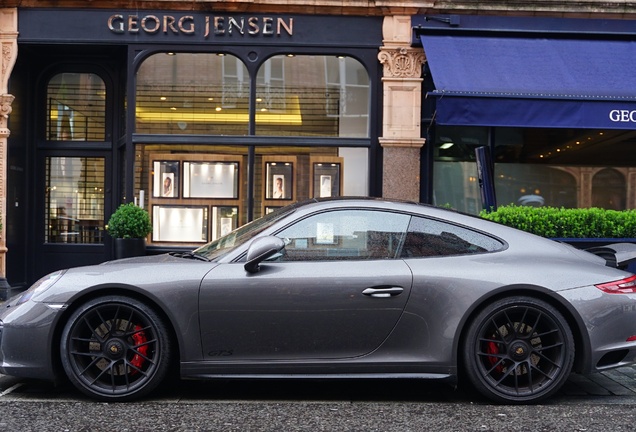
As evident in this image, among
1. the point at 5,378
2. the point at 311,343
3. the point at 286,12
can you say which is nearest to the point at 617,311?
the point at 311,343

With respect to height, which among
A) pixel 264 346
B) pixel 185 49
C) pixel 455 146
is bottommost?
pixel 264 346

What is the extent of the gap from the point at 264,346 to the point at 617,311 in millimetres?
2196

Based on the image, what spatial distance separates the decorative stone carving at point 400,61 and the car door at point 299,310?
657cm

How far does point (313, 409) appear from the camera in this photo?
15.1 ft

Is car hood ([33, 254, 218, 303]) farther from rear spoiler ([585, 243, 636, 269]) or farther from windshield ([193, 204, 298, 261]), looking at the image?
rear spoiler ([585, 243, 636, 269])

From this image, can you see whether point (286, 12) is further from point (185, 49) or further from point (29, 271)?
point (29, 271)

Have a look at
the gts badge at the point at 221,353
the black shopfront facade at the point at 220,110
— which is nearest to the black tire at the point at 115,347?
A: the gts badge at the point at 221,353

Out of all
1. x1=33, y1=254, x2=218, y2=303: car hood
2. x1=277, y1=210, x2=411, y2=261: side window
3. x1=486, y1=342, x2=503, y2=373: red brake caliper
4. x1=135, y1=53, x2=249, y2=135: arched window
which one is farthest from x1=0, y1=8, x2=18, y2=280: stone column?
x1=486, y1=342, x2=503, y2=373: red brake caliper

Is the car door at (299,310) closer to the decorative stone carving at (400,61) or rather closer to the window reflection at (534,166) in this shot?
the decorative stone carving at (400,61)

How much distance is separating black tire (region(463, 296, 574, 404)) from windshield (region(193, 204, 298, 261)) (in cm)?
146

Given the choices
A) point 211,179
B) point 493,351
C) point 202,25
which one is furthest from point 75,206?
point 493,351

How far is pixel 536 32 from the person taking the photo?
1077 centimetres

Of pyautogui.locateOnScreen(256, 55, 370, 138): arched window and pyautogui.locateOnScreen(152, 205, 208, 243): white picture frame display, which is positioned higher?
pyautogui.locateOnScreen(256, 55, 370, 138): arched window

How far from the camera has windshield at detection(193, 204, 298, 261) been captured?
5.00 metres
